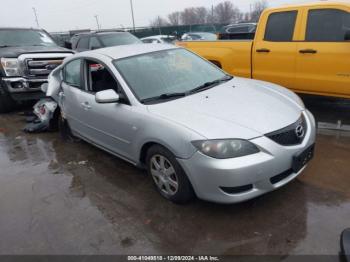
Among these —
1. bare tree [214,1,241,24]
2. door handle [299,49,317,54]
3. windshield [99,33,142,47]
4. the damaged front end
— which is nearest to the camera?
door handle [299,49,317,54]

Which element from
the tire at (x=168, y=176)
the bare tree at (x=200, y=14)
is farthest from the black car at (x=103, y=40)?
the bare tree at (x=200, y=14)

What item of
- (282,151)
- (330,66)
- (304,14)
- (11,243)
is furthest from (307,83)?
(11,243)

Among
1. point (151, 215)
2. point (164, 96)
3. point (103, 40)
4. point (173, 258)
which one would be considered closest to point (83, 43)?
point (103, 40)

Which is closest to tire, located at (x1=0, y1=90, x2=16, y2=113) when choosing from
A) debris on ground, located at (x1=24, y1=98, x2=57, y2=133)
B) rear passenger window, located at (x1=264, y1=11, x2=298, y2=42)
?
debris on ground, located at (x1=24, y1=98, x2=57, y2=133)

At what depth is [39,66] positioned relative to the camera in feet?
25.6

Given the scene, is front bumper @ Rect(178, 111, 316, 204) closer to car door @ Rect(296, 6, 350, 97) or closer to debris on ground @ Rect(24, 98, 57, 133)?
car door @ Rect(296, 6, 350, 97)

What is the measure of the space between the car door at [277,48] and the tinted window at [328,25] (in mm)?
254

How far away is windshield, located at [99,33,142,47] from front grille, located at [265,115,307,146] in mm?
7855

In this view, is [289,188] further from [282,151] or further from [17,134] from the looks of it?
[17,134]

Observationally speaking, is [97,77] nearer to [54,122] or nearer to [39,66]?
[54,122]

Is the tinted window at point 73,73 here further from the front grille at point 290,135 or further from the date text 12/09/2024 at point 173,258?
the front grille at point 290,135

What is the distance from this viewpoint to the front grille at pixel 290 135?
3.16m

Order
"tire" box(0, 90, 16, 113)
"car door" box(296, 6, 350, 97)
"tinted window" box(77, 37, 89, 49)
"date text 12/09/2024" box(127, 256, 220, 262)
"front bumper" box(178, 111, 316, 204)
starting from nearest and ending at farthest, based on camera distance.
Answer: "date text 12/09/2024" box(127, 256, 220, 262)
"front bumper" box(178, 111, 316, 204)
"car door" box(296, 6, 350, 97)
"tire" box(0, 90, 16, 113)
"tinted window" box(77, 37, 89, 49)

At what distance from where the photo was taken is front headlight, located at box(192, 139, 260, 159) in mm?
3014
